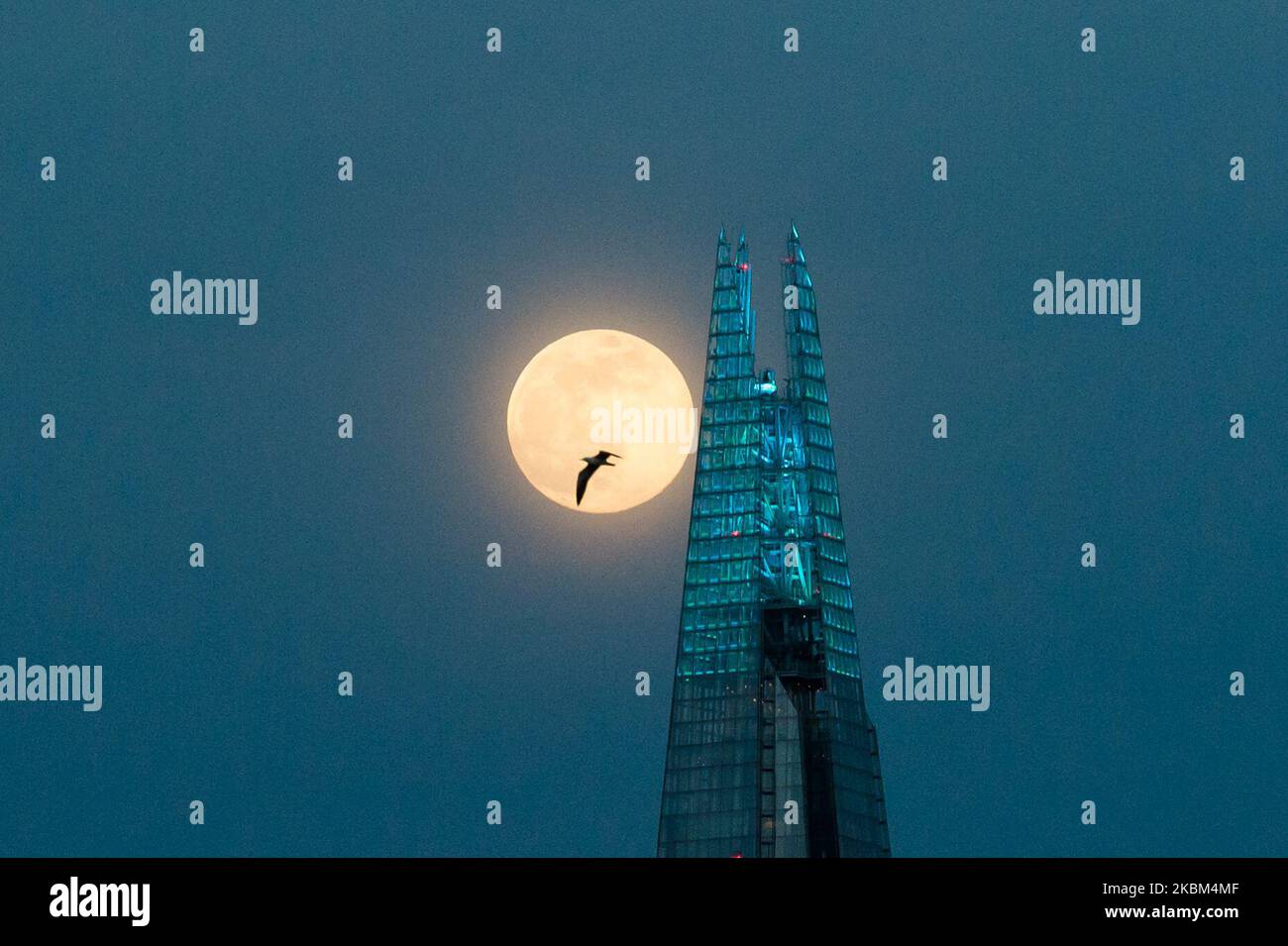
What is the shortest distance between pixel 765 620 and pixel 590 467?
251 feet

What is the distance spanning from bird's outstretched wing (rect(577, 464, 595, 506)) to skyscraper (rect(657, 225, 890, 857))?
71920 mm

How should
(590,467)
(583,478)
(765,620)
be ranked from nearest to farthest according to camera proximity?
(590,467)
(583,478)
(765,620)

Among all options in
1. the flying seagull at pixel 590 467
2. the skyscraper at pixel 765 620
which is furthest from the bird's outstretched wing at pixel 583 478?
the skyscraper at pixel 765 620

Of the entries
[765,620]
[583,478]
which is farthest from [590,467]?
[765,620]

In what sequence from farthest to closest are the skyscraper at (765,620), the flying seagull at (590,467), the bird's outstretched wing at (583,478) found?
the skyscraper at (765,620) < the bird's outstretched wing at (583,478) < the flying seagull at (590,467)

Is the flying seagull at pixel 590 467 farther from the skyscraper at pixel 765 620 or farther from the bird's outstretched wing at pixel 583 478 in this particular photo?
the skyscraper at pixel 765 620

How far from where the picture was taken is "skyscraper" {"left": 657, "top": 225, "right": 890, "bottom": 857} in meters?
172

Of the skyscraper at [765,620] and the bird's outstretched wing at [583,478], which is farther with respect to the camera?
the skyscraper at [765,620]

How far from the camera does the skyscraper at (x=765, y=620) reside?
17188 centimetres

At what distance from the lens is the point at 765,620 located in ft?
569

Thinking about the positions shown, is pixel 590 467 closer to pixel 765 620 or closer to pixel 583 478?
pixel 583 478
